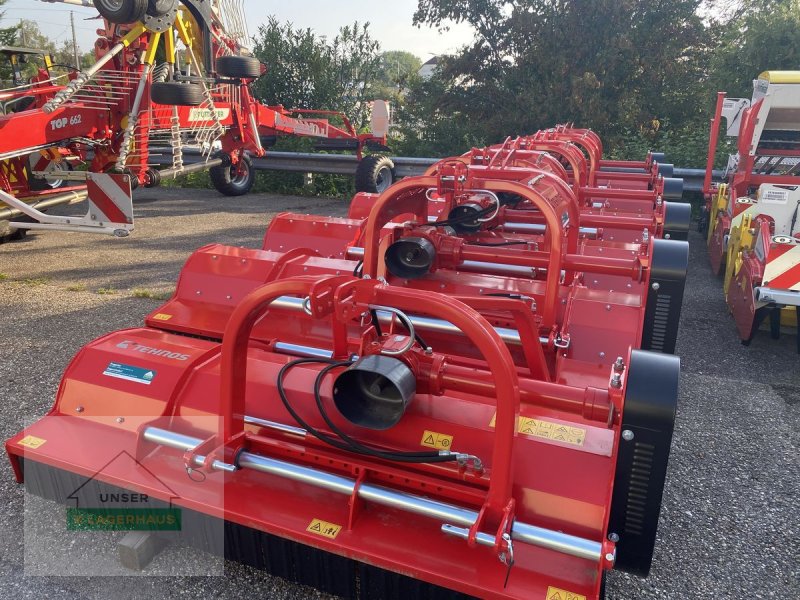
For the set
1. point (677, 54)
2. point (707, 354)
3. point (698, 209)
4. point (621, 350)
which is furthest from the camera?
point (677, 54)

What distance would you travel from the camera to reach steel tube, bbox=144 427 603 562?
6.33 ft

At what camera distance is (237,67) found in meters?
6.33

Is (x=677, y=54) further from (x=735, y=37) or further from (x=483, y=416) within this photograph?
(x=483, y=416)

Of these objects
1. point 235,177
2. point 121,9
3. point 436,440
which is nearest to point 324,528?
point 436,440

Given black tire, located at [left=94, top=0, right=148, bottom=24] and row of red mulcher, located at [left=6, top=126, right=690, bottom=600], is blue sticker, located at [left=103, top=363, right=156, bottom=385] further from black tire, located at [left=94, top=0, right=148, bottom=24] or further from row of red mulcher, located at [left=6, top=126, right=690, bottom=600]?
black tire, located at [left=94, top=0, right=148, bottom=24]

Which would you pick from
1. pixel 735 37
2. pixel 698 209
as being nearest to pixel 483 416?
pixel 698 209

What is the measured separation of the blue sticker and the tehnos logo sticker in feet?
0.35

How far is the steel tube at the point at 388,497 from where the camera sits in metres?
1.93

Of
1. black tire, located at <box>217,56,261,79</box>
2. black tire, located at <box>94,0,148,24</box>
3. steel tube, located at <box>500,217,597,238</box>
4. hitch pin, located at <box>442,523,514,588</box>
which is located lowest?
hitch pin, located at <box>442,523,514,588</box>

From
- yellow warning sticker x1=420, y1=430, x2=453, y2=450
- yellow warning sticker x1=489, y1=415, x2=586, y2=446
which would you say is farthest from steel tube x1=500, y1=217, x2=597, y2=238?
yellow warning sticker x1=420, y1=430, x2=453, y2=450

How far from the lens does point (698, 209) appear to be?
10109 mm

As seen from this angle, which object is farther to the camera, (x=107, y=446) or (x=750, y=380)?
(x=750, y=380)

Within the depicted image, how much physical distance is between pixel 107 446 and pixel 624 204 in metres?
5.63

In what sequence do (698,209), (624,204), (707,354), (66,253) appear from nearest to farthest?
(707,354) → (624,204) → (66,253) → (698,209)
